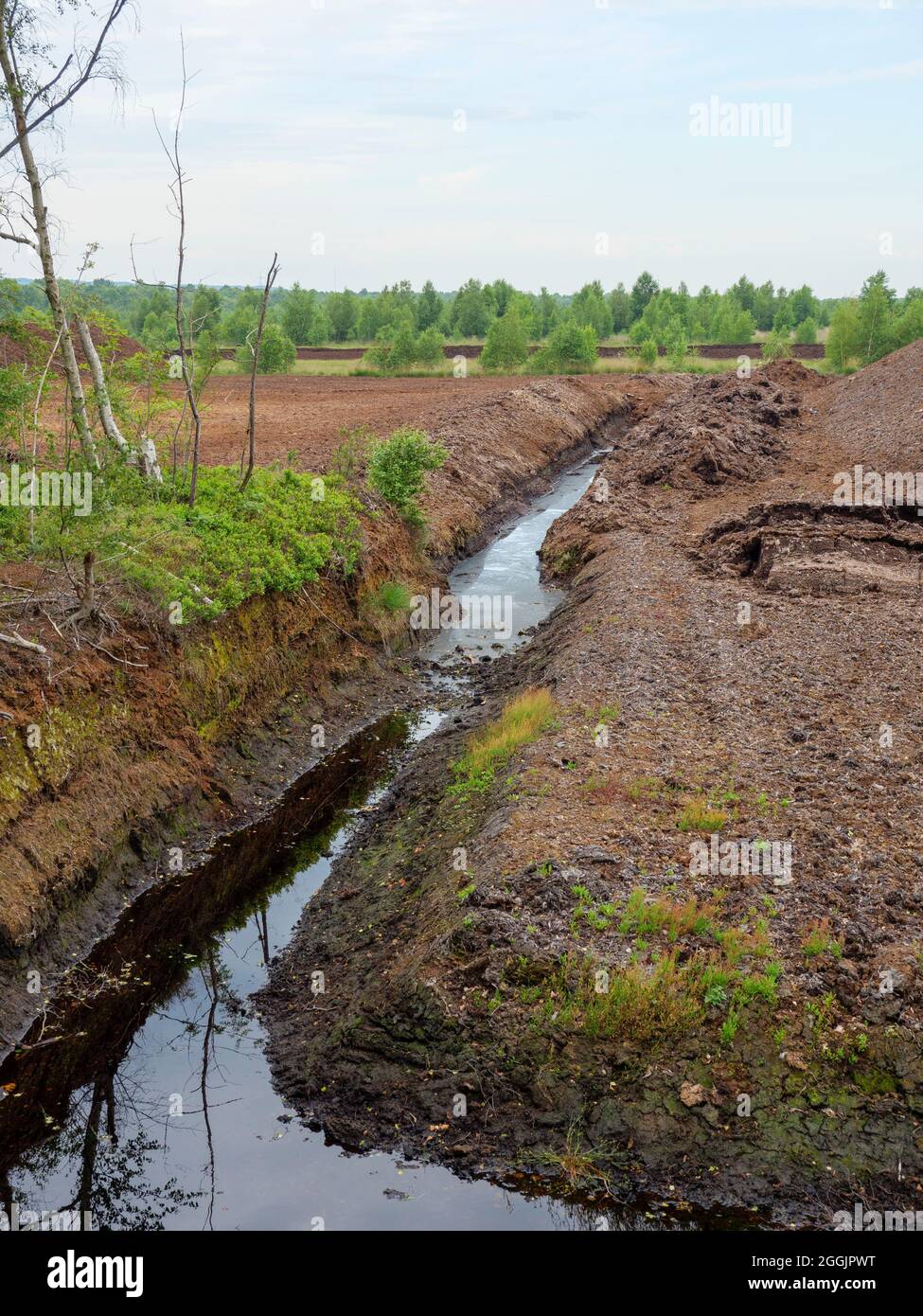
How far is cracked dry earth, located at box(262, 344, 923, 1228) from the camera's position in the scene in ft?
27.0

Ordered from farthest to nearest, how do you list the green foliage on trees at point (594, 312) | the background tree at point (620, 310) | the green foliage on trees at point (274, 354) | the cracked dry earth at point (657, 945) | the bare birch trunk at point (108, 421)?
the background tree at point (620, 310), the green foliage on trees at point (594, 312), the green foliage on trees at point (274, 354), the bare birch trunk at point (108, 421), the cracked dry earth at point (657, 945)

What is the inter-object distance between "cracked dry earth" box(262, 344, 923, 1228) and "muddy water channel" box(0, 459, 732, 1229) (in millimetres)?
299

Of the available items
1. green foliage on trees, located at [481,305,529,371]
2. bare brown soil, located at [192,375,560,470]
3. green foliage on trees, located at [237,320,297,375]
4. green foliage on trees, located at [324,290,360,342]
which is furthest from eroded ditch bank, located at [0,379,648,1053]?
green foliage on trees, located at [324,290,360,342]

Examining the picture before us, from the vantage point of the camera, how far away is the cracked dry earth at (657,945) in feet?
27.0

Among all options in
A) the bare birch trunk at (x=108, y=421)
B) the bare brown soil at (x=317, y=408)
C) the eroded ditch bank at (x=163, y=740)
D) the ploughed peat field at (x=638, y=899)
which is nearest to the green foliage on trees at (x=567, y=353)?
the bare brown soil at (x=317, y=408)

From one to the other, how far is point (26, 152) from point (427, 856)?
10940 millimetres

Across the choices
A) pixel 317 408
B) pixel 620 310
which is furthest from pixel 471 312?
pixel 317 408

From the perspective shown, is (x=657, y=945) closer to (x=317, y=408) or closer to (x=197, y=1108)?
(x=197, y=1108)

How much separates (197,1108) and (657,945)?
4.35 meters

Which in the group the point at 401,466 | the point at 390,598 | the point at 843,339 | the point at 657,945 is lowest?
the point at 657,945

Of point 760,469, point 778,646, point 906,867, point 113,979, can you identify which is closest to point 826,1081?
point 906,867

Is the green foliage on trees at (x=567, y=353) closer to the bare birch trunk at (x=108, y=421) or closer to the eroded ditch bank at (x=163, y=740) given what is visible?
Answer: the eroded ditch bank at (x=163, y=740)

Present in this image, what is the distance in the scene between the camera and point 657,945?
948cm

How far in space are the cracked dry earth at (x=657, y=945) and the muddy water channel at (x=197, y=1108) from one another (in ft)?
0.98
